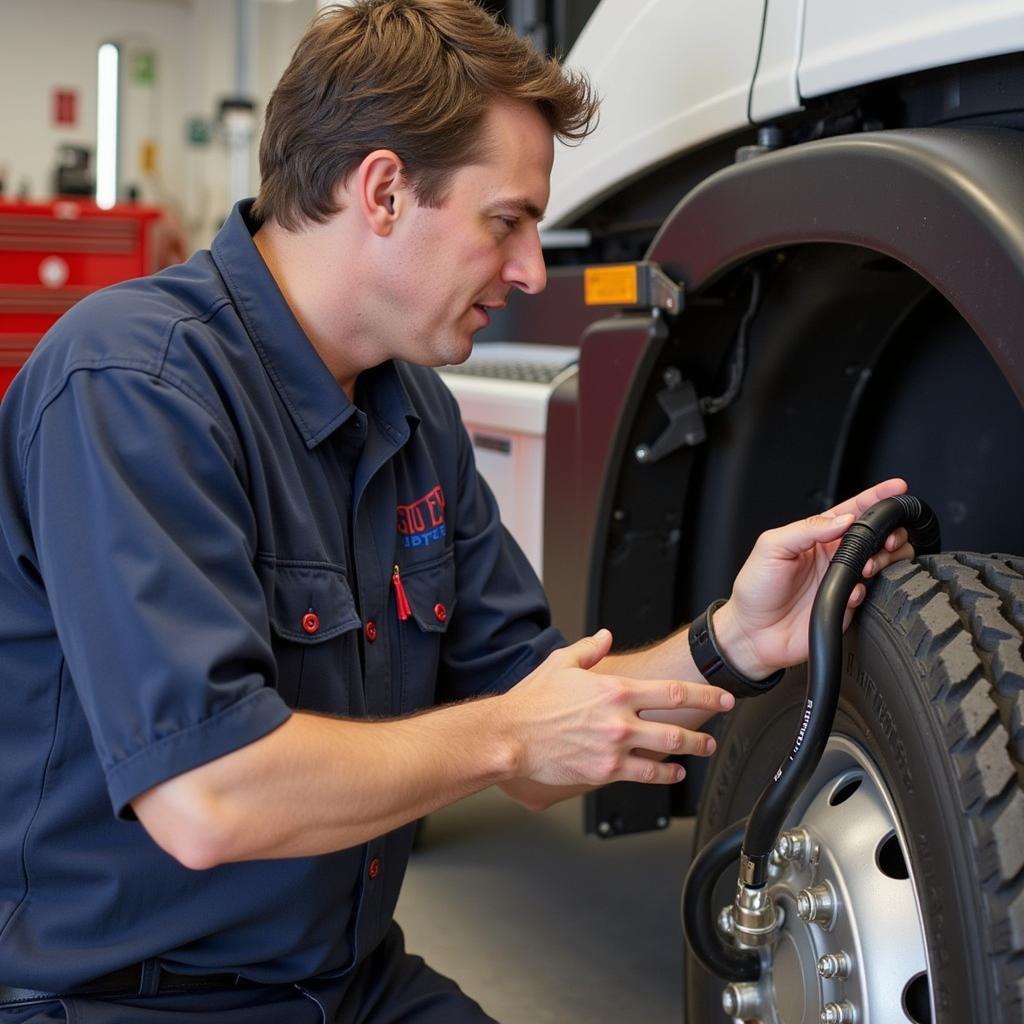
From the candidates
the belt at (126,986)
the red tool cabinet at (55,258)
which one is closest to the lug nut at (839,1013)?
the belt at (126,986)

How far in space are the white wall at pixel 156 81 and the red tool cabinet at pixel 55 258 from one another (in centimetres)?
442

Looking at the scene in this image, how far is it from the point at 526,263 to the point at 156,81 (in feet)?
30.7

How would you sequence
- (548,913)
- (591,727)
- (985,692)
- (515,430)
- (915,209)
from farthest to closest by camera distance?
(548,913) < (515,430) < (591,727) < (915,209) < (985,692)

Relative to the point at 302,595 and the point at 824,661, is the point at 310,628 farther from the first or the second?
the point at 824,661

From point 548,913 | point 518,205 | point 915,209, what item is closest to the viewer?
point 915,209

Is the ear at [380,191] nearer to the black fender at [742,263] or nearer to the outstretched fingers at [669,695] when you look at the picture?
the black fender at [742,263]

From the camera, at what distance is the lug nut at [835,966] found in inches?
40.2

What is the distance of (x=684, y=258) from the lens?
1.37 m

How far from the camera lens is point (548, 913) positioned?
83.7 inches

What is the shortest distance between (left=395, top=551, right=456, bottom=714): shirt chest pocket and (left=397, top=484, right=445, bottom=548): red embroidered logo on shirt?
0.02 meters

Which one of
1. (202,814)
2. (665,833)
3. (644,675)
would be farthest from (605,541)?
(665,833)

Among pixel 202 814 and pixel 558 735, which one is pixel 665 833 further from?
pixel 202 814

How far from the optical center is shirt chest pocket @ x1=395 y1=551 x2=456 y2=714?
138 centimetres

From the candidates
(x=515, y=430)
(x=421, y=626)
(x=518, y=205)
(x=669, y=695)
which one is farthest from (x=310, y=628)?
(x=515, y=430)
